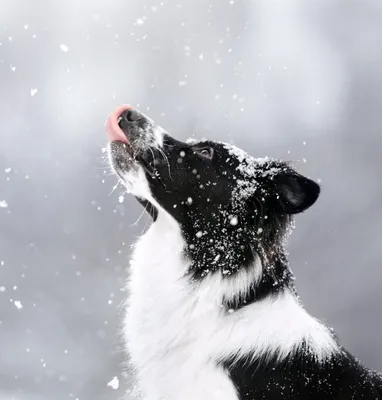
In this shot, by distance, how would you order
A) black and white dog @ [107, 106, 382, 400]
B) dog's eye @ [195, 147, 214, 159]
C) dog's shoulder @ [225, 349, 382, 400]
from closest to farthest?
dog's shoulder @ [225, 349, 382, 400] → black and white dog @ [107, 106, 382, 400] → dog's eye @ [195, 147, 214, 159]

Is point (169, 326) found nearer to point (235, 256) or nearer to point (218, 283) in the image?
point (218, 283)

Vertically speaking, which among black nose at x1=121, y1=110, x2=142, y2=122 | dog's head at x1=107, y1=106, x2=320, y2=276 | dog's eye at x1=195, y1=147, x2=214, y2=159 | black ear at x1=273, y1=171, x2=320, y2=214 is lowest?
black ear at x1=273, y1=171, x2=320, y2=214

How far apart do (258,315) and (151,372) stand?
1.28 meters

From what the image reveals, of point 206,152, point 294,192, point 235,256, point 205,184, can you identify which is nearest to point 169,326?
point 235,256

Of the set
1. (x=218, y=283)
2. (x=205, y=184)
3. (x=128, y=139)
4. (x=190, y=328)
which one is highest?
(x=128, y=139)

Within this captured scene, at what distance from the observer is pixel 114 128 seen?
6543 mm

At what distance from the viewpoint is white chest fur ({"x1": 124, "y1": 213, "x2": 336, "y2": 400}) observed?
604cm

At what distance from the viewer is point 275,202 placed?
6.51 m

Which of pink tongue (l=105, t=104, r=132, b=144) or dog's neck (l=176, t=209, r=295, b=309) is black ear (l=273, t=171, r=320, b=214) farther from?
pink tongue (l=105, t=104, r=132, b=144)

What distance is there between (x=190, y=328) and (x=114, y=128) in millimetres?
2242

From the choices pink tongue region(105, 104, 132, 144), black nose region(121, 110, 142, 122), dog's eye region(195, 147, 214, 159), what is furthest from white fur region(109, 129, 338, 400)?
dog's eye region(195, 147, 214, 159)

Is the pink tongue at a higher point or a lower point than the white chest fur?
higher

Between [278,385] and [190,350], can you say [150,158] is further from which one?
[278,385]

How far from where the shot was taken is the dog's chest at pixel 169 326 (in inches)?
237
